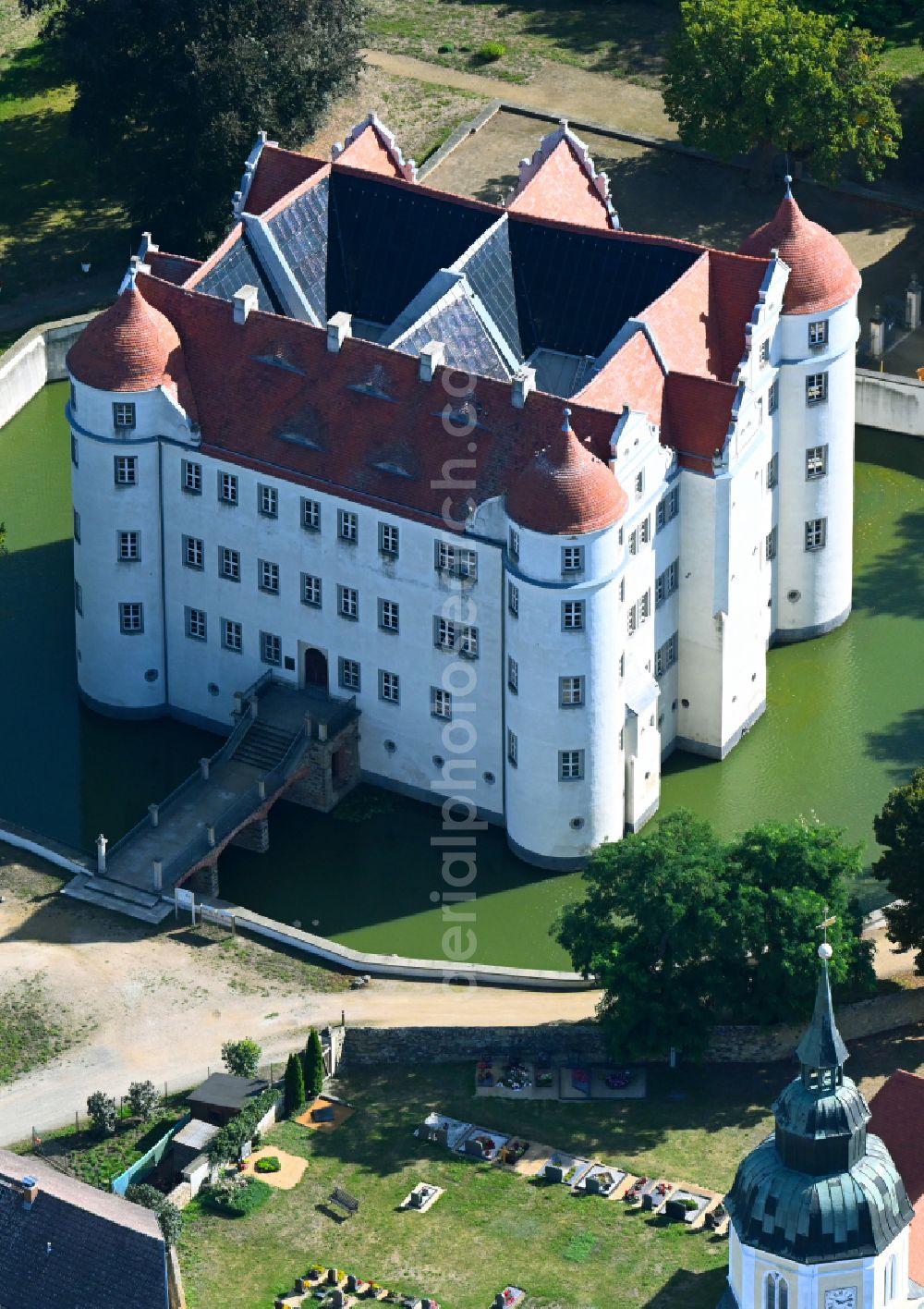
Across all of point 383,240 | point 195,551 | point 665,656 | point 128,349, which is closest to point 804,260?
point 665,656

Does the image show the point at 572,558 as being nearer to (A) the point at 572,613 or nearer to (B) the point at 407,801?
(A) the point at 572,613

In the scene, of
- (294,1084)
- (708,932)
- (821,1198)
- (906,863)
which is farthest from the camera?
(906,863)

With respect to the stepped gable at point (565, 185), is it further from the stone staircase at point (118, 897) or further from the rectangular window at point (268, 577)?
the stone staircase at point (118, 897)

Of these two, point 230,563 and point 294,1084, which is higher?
point 230,563

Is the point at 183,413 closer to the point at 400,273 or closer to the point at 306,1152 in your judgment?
the point at 400,273

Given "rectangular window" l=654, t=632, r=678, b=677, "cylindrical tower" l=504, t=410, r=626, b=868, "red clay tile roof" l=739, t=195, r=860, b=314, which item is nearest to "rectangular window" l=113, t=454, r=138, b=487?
"cylindrical tower" l=504, t=410, r=626, b=868

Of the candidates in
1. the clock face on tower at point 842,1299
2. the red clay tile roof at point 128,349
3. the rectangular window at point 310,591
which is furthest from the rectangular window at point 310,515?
the clock face on tower at point 842,1299

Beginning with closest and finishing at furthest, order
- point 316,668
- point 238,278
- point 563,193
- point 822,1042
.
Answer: point 822,1042 → point 316,668 → point 238,278 → point 563,193
